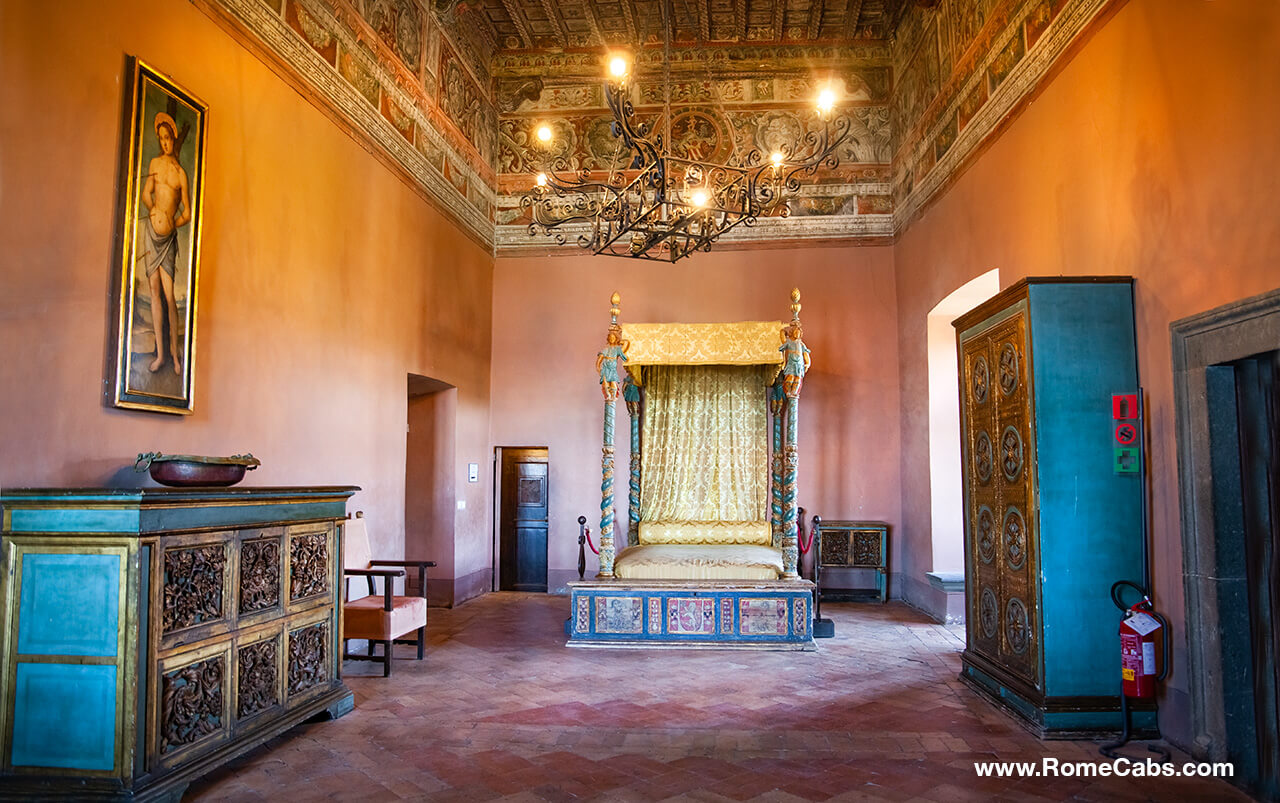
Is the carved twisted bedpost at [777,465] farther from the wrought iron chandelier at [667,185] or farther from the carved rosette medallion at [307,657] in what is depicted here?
the carved rosette medallion at [307,657]

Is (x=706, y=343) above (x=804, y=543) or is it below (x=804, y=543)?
above

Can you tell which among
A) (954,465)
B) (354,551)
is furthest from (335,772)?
(954,465)

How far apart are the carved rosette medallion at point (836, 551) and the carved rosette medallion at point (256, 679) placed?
6.83m

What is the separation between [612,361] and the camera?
7719mm

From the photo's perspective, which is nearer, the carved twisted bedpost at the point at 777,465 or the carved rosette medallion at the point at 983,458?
the carved rosette medallion at the point at 983,458

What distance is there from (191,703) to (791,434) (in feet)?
18.9

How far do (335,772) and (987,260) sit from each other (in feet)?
20.8

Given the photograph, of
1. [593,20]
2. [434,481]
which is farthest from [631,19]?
[434,481]

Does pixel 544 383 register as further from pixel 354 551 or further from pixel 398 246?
pixel 354 551

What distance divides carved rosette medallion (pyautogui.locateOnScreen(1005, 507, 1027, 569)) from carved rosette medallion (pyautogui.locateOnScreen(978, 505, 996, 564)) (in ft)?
0.72

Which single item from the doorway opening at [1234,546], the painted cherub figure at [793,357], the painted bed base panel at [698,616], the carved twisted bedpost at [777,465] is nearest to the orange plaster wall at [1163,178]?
the doorway opening at [1234,546]

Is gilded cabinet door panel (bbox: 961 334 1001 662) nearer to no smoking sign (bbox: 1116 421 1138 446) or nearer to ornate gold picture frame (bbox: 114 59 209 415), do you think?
no smoking sign (bbox: 1116 421 1138 446)

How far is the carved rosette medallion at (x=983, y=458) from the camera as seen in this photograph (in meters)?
5.43

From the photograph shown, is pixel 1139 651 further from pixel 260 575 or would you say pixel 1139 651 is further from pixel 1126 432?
pixel 260 575
